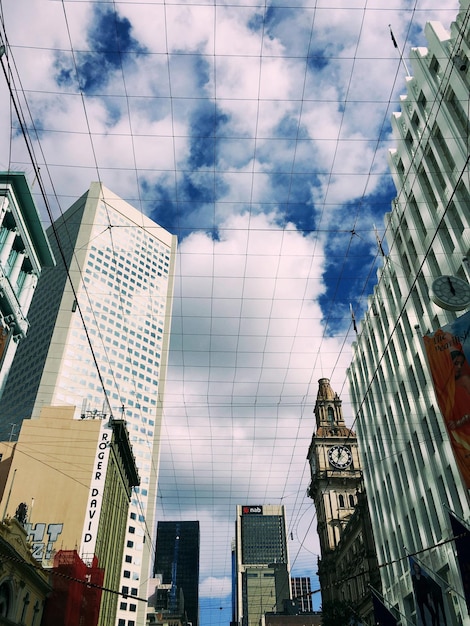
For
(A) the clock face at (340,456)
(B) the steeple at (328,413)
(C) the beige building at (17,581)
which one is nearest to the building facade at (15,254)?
(C) the beige building at (17,581)

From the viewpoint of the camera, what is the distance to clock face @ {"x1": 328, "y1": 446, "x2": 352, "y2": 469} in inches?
3524

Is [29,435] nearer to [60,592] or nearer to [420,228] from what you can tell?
[60,592]

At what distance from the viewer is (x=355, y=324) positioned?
176 feet

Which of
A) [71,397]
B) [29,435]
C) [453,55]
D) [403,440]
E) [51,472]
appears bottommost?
[403,440]

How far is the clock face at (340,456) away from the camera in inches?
3524

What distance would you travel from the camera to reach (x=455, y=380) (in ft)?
75.6

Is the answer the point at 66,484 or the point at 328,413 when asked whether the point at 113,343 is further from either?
the point at 66,484

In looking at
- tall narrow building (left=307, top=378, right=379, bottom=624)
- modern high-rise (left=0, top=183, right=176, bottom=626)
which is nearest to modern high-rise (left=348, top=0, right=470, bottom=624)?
tall narrow building (left=307, top=378, right=379, bottom=624)

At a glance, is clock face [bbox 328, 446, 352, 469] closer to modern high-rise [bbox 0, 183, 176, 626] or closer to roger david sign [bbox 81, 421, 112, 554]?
roger david sign [bbox 81, 421, 112, 554]

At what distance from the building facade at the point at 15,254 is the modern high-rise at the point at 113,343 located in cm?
6150

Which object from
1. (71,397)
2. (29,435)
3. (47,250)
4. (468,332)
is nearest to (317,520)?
(29,435)

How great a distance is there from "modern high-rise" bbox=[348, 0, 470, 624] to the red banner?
141 inches

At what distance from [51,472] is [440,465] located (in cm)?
4480

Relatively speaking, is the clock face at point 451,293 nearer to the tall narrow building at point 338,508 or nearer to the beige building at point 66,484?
the tall narrow building at point 338,508
